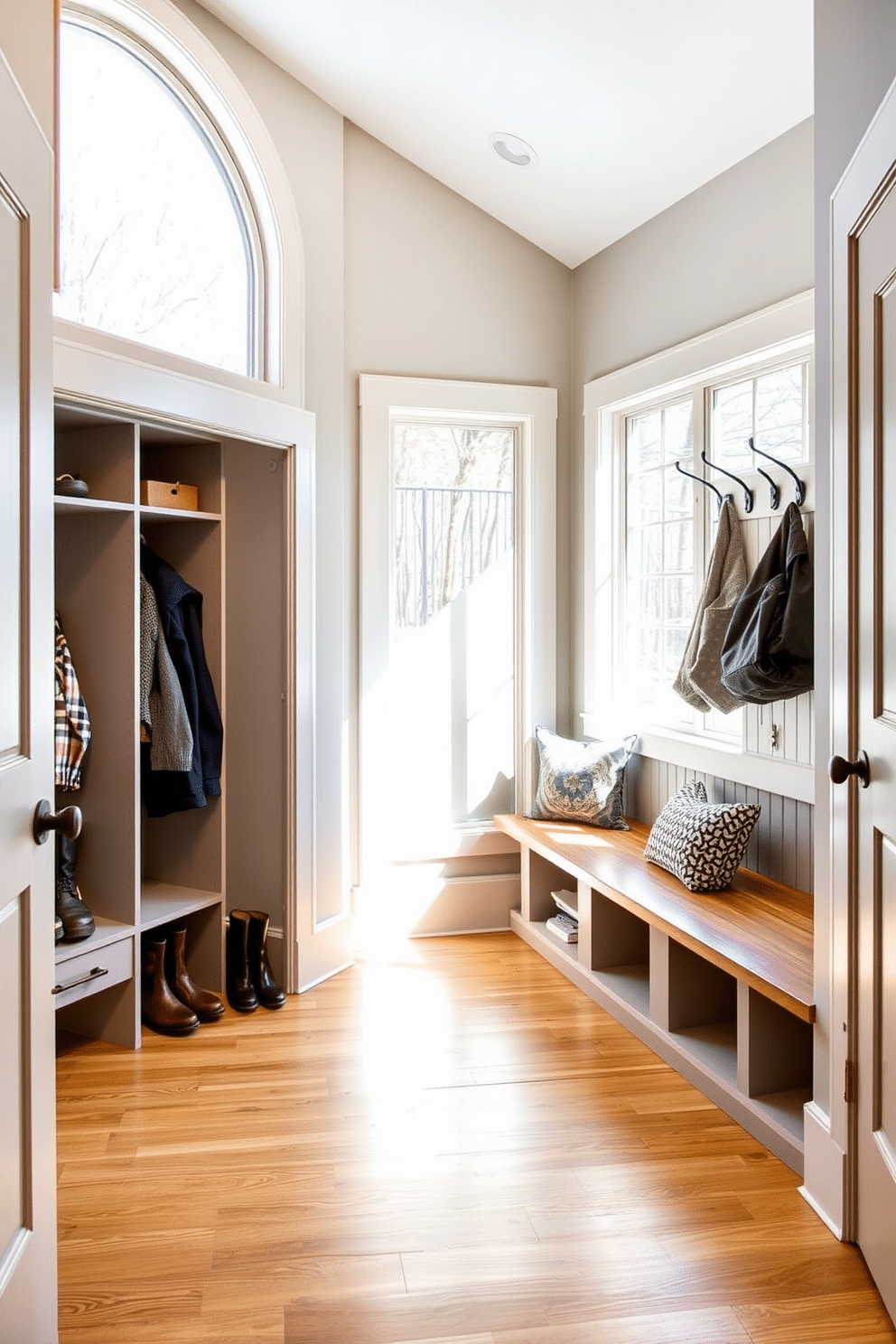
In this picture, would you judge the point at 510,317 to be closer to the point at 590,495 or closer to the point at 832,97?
the point at 590,495

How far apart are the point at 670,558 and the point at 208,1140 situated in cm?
240

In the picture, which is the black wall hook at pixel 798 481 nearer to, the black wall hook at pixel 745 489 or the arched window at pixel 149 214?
the black wall hook at pixel 745 489

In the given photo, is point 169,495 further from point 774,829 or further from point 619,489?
point 774,829

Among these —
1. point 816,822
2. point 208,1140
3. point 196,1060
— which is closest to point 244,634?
point 196,1060

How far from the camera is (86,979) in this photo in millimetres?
2930

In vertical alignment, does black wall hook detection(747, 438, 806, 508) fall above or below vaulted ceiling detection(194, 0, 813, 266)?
below

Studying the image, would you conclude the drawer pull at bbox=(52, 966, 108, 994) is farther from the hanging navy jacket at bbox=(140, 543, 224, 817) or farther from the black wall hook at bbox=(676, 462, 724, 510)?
the black wall hook at bbox=(676, 462, 724, 510)

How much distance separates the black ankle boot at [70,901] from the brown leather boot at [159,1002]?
26cm

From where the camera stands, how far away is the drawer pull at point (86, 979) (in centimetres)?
283

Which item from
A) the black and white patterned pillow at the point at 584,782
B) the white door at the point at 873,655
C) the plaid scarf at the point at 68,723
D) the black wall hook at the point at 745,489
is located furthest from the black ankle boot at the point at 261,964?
the black wall hook at the point at 745,489

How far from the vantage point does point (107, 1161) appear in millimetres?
2424

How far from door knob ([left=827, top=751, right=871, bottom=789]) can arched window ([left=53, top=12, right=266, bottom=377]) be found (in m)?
2.26

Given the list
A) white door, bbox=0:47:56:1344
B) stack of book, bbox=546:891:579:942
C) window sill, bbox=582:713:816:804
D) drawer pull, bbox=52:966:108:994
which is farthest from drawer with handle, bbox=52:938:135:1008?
window sill, bbox=582:713:816:804

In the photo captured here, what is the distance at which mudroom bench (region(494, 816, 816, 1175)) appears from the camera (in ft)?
8.25
